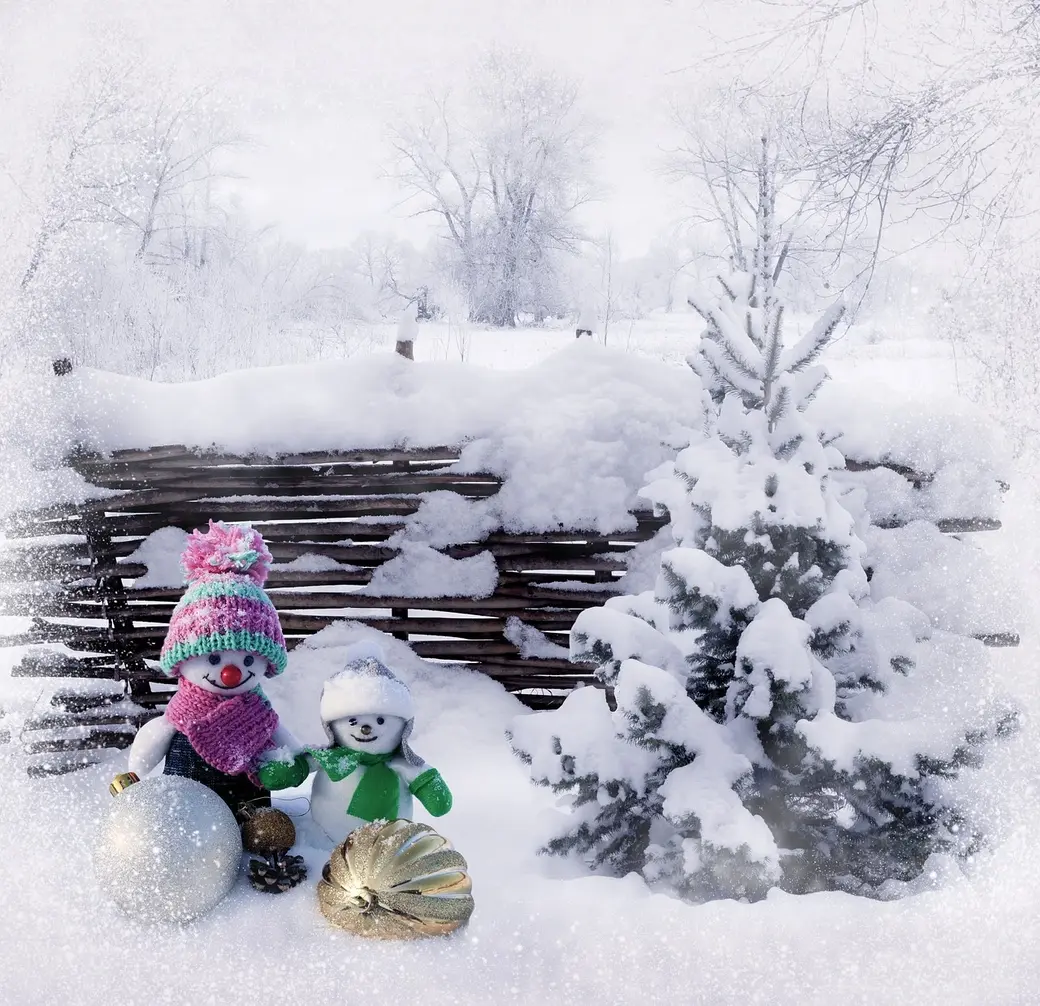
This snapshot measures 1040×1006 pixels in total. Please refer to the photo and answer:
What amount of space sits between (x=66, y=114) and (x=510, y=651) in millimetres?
5339

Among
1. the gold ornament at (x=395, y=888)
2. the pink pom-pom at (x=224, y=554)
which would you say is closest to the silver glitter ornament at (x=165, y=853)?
the gold ornament at (x=395, y=888)

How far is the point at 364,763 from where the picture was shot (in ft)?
6.67

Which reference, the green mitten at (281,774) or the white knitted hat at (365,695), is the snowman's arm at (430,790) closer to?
the white knitted hat at (365,695)

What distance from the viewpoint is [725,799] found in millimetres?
1740

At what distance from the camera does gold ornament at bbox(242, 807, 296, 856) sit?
1.81 meters

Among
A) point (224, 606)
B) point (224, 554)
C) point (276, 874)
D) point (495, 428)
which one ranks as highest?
point (495, 428)

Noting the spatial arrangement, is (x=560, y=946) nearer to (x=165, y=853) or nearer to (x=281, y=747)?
(x=165, y=853)

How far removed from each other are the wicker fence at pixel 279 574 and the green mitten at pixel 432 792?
1.80 meters

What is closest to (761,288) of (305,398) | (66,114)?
(305,398)

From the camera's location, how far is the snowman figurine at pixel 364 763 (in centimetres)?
198

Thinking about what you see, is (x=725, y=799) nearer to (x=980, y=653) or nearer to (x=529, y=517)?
(x=980, y=653)

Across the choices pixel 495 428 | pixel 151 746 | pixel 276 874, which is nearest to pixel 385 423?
pixel 495 428

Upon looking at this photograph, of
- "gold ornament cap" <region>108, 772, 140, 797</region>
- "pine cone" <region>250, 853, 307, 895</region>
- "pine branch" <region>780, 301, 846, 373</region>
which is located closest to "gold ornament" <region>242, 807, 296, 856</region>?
"pine cone" <region>250, 853, 307, 895</region>

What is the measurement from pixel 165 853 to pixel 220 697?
0.63m
